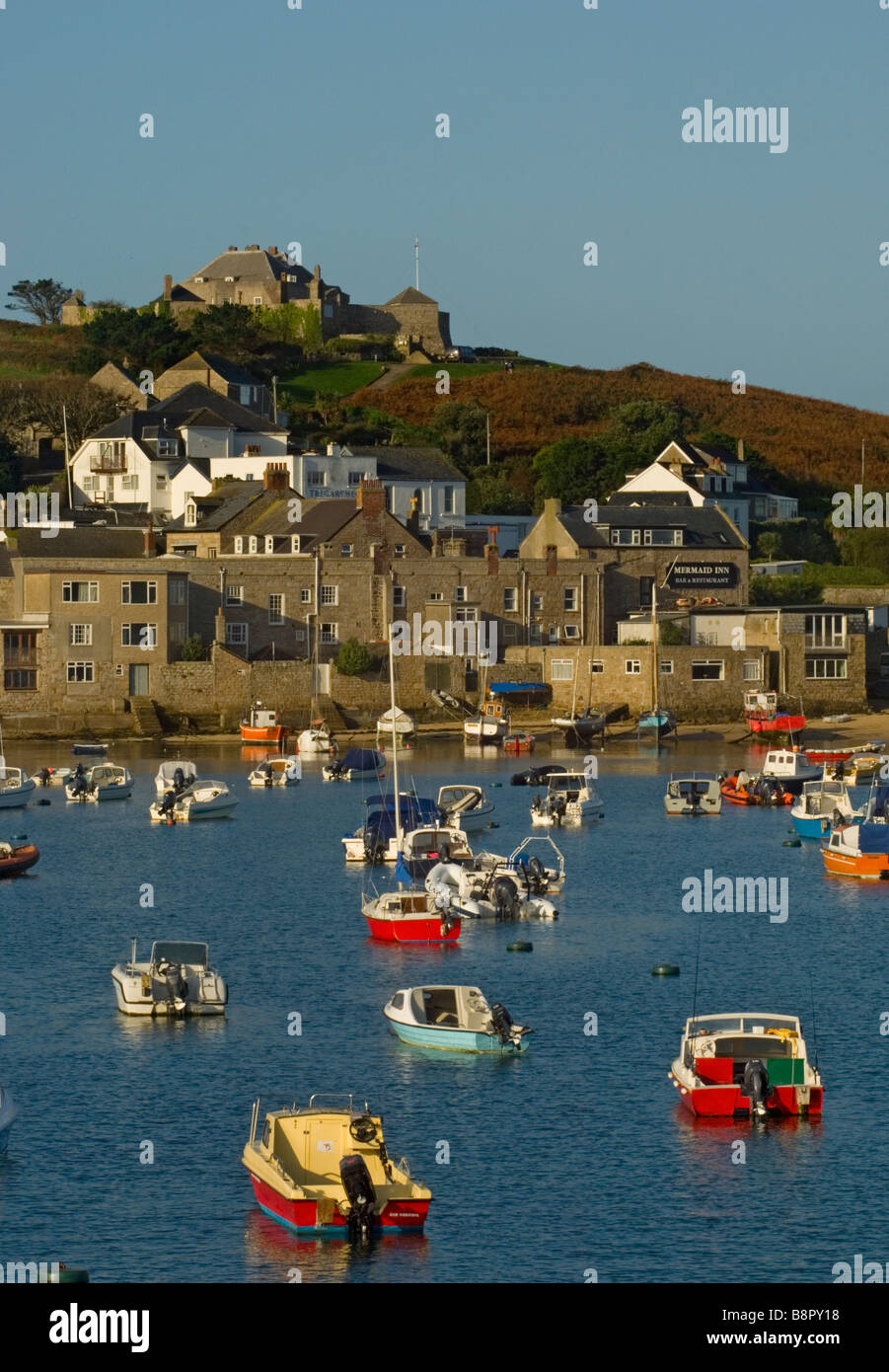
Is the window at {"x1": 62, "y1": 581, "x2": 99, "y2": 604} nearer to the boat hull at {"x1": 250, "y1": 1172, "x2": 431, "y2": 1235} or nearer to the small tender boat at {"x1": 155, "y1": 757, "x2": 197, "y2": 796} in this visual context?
the small tender boat at {"x1": 155, "y1": 757, "x2": 197, "y2": 796}

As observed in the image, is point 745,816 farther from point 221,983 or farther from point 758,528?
point 758,528

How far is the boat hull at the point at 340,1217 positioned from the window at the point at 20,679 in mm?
68199

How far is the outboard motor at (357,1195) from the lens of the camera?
27.0m

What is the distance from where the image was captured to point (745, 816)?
74.9m

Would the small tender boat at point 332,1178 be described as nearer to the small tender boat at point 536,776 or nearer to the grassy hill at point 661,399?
the small tender boat at point 536,776

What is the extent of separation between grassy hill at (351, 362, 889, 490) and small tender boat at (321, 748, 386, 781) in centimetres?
6909

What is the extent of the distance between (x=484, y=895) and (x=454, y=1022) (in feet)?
47.0

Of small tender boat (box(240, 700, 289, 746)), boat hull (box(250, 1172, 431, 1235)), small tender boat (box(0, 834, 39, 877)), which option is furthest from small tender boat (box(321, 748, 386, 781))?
boat hull (box(250, 1172, 431, 1235))

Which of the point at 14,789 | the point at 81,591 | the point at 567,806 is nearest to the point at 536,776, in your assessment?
the point at 567,806

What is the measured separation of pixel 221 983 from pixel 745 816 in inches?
1430

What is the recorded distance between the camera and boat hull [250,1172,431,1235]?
1072 inches

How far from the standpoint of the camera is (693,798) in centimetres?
7406

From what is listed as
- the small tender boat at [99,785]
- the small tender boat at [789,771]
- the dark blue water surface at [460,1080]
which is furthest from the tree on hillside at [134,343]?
the dark blue water surface at [460,1080]
